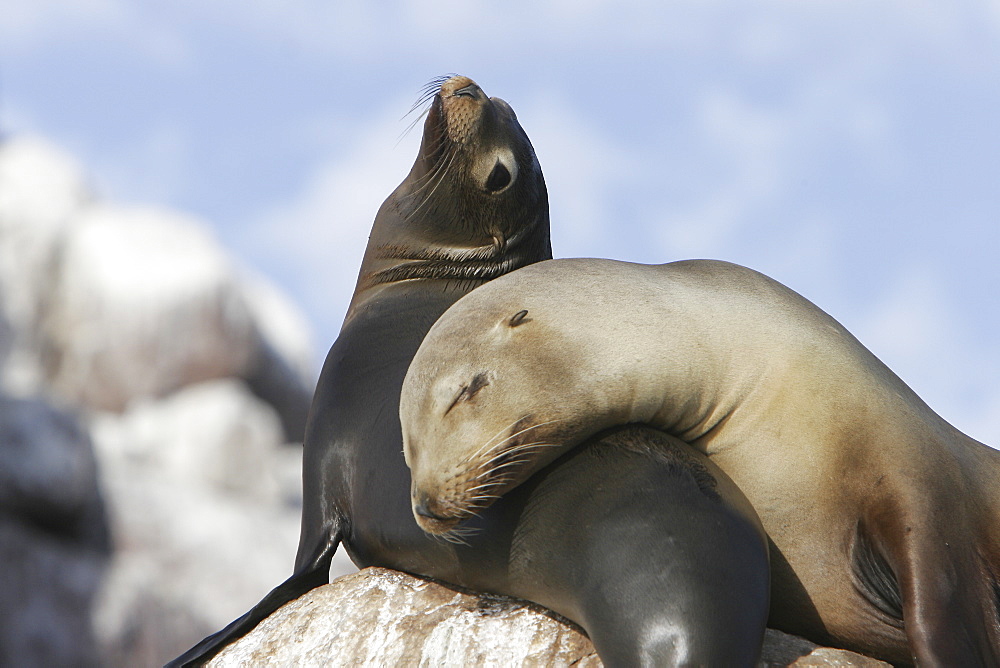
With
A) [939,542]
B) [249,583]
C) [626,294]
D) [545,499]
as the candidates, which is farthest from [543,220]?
[249,583]

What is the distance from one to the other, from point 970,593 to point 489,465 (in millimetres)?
1415

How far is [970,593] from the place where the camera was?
332 cm

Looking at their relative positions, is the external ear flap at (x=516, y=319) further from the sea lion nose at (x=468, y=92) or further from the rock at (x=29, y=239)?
the rock at (x=29, y=239)

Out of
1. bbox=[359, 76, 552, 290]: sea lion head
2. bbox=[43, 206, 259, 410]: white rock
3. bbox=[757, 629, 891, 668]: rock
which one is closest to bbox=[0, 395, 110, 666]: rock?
bbox=[43, 206, 259, 410]: white rock

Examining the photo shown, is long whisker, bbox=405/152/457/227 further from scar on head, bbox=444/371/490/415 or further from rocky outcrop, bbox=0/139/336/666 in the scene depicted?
rocky outcrop, bbox=0/139/336/666

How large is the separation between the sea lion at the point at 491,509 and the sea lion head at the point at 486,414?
0.20m

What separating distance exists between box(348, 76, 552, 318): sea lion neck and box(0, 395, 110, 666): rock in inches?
342

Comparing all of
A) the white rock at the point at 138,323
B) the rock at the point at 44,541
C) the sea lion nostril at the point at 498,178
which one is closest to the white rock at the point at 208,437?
the white rock at the point at 138,323

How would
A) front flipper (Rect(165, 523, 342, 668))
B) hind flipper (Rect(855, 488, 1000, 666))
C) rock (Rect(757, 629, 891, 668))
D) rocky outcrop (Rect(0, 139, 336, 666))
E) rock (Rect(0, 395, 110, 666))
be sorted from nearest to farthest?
hind flipper (Rect(855, 488, 1000, 666)) → rock (Rect(757, 629, 891, 668)) → front flipper (Rect(165, 523, 342, 668)) → rock (Rect(0, 395, 110, 666)) → rocky outcrop (Rect(0, 139, 336, 666))

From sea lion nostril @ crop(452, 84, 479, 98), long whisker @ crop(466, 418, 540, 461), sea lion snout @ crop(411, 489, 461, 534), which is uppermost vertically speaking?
sea lion nostril @ crop(452, 84, 479, 98)

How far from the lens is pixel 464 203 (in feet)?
16.8

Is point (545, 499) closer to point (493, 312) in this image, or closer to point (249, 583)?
point (493, 312)

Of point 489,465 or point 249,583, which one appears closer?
point 489,465

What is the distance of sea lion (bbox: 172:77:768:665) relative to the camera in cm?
321
